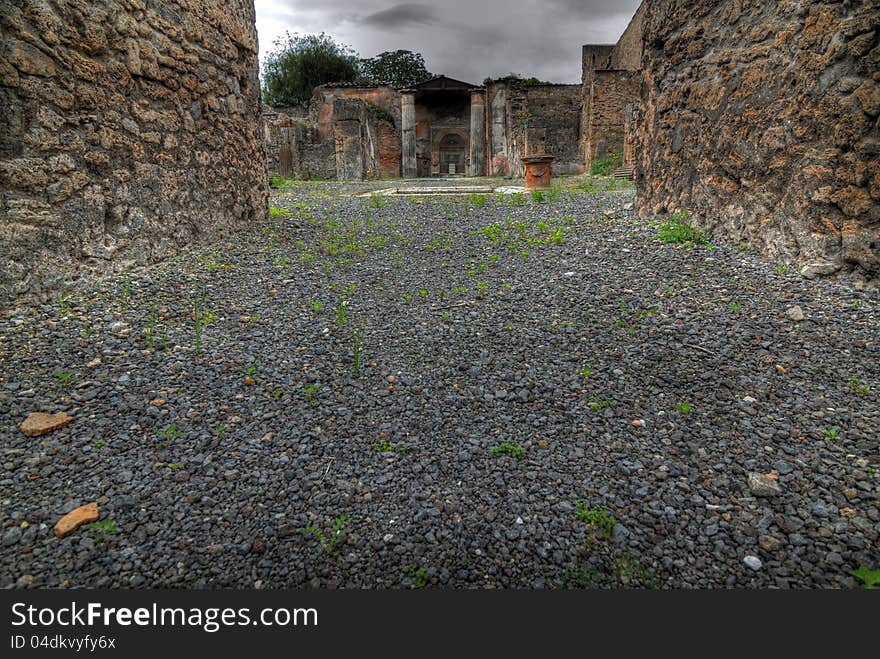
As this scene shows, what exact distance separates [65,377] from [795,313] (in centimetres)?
385

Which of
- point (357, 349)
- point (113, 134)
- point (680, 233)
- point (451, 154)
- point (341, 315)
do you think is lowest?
point (357, 349)

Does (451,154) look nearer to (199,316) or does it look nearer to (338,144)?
(338,144)

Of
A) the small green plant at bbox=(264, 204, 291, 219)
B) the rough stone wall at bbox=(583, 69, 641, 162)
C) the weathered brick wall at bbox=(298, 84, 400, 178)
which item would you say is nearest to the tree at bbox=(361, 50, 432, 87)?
the weathered brick wall at bbox=(298, 84, 400, 178)

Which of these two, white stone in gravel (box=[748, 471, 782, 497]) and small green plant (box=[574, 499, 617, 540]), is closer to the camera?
small green plant (box=[574, 499, 617, 540])

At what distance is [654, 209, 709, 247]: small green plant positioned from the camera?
14.4ft

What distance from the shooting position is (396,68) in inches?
1732

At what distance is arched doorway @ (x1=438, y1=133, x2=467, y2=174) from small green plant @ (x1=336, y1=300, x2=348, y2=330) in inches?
1301

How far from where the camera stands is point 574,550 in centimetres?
166

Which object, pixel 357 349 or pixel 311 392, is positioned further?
pixel 357 349

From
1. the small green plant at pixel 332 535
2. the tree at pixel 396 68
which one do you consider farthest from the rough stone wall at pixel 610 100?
the tree at pixel 396 68

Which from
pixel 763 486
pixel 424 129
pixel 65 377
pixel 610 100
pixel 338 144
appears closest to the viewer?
pixel 763 486

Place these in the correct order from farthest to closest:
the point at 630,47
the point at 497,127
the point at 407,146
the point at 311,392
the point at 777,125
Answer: the point at 407,146 → the point at 497,127 → the point at 630,47 → the point at 777,125 → the point at 311,392

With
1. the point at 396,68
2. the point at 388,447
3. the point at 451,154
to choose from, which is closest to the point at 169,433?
the point at 388,447

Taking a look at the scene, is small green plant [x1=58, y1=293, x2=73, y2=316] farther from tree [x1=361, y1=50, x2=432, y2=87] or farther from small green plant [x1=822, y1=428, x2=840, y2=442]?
tree [x1=361, y1=50, x2=432, y2=87]
